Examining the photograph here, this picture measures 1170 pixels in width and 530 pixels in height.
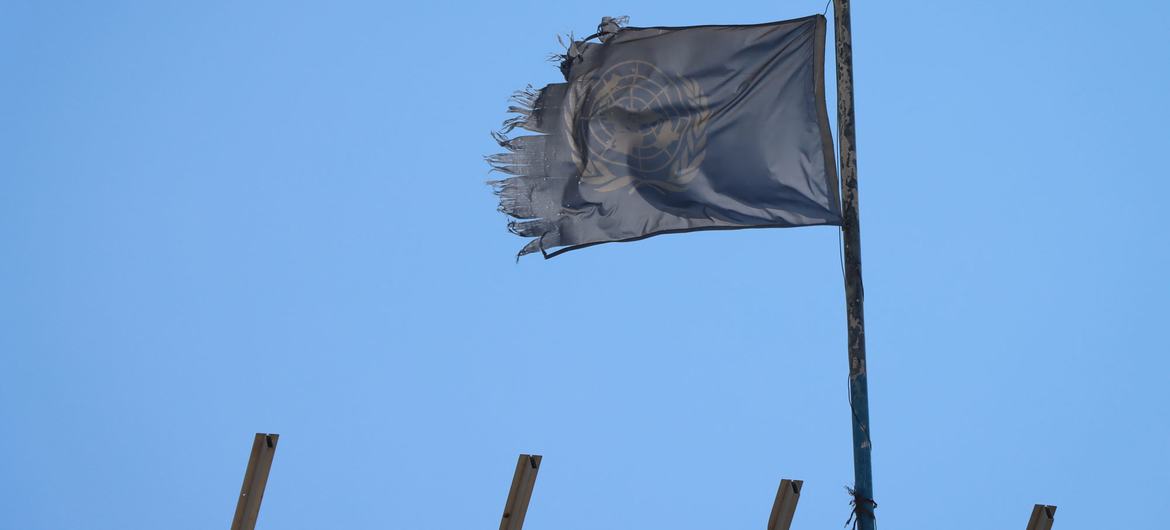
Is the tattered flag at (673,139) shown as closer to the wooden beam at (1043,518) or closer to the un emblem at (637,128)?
the un emblem at (637,128)

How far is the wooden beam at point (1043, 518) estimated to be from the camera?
39.7ft

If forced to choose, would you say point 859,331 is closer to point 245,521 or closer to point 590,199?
point 590,199

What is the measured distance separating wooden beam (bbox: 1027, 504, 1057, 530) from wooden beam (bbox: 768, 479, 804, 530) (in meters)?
2.28

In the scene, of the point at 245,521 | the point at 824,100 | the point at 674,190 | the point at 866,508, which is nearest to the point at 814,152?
the point at 824,100

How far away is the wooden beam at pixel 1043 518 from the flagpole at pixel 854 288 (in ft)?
11.1

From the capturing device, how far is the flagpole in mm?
9461

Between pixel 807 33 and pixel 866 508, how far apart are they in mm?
3987

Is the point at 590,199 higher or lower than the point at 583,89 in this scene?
lower

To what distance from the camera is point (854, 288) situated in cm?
963

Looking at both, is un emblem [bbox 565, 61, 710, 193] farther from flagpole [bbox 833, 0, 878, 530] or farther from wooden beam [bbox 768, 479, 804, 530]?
wooden beam [bbox 768, 479, 804, 530]

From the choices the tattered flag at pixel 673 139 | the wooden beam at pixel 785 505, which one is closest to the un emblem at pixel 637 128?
the tattered flag at pixel 673 139

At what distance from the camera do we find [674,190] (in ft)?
36.6

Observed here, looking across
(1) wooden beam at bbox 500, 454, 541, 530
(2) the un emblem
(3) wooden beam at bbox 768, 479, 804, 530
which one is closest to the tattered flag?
(2) the un emblem

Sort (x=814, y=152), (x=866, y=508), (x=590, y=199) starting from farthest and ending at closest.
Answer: (x=590, y=199), (x=814, y=152), (x=866, y=508)
